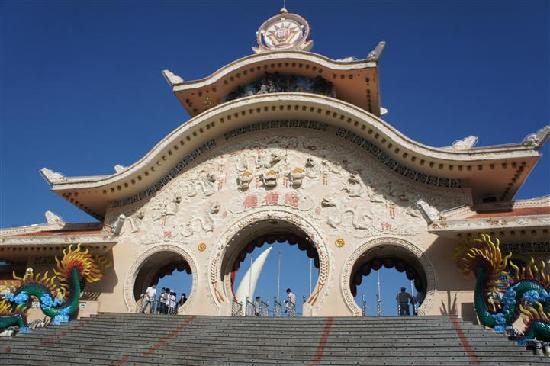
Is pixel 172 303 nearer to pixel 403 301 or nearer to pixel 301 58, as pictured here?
pixel 403 301

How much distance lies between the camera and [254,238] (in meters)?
15.6

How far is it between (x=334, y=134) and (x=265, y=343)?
699cm

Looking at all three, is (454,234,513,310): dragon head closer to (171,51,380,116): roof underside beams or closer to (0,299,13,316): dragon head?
(171,51,380,116): roof underside beams

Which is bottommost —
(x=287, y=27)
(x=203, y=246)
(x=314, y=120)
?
(x=203, y=246)

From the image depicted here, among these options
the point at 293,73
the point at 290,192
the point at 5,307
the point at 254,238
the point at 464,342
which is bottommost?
the point at 464,342

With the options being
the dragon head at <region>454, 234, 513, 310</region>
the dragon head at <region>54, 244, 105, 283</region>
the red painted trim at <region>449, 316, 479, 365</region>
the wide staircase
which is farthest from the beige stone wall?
the wide staircase

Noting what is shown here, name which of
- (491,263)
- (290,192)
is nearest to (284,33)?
(290,192)

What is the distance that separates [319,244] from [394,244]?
1.96 meters

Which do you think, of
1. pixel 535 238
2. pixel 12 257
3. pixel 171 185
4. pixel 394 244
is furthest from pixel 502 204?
pixel 12 257

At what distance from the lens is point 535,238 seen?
1173cm

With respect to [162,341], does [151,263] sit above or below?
above

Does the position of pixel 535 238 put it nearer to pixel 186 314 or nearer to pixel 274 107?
pixel 274 107

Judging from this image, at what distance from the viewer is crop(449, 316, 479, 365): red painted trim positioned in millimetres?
8758

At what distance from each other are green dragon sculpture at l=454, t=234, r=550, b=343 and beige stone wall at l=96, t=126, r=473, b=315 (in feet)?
3.82
